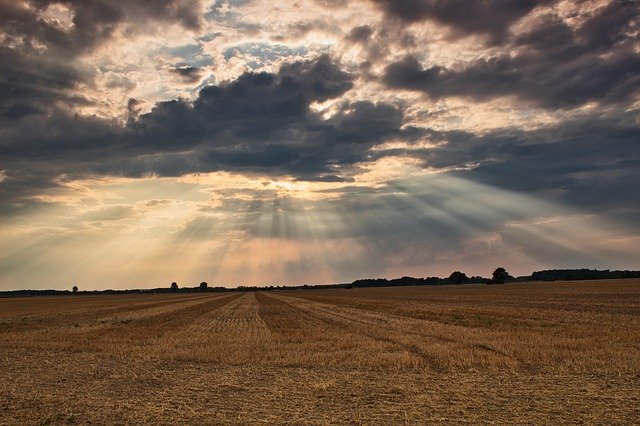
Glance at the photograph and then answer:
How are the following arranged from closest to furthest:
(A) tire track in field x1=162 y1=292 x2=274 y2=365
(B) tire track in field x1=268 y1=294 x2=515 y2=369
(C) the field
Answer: (C) the field < (B) tire track in field x1=268 y1=294 x2=515 y2=369 < (A) tire track in field x1=162 y1=292 x2=274 y2=365

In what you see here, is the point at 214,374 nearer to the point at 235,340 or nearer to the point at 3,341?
the point at 235,340

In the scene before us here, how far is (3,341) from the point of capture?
3331 cm

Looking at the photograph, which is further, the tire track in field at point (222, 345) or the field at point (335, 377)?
the tire track in field at point (222, 345)

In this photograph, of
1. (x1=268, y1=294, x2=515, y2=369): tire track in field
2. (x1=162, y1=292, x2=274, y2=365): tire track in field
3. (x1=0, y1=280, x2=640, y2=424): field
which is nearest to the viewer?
(x1=0, y1=280, x2=640, y2=424): field

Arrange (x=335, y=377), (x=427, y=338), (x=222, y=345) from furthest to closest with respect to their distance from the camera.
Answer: (x=427, y=338) < (x=222, y=345) < (x=335, y=377)

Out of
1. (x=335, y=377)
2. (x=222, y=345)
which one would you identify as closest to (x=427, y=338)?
(x=222, y=345)

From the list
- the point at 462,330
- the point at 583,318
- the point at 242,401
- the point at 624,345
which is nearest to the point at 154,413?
the point at 242,401

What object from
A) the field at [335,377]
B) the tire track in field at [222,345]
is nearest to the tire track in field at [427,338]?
the field at [335,377]

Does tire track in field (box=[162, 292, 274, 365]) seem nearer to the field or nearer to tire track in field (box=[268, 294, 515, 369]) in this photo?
the field

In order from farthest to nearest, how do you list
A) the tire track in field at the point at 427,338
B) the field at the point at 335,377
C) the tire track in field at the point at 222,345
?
the tire track in field at the point at 222,345
the tire track in field at the point at 427,338
the field at the point at 335,377

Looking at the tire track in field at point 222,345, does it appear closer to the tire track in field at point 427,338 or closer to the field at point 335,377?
the field at point 335,377

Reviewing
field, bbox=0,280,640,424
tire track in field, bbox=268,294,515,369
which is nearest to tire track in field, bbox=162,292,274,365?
field, bbox=0,280,640,424

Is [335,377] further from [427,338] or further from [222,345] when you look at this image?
[427,338]

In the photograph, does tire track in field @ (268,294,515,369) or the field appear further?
tire track in field @ (268,294,515,369)
